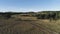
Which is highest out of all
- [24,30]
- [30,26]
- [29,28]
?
[24,30]

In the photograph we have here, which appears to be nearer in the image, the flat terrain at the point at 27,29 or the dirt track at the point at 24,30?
the dirt track at the point at 24,30

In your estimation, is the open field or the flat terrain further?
the open field

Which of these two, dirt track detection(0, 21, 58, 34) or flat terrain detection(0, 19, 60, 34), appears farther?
flat terrain detection(0, 19, 60, 34)

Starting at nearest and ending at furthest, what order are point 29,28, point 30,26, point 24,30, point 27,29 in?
point 24,30
point 27,29
point 29,28
point 30,26

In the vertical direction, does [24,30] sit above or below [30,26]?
above

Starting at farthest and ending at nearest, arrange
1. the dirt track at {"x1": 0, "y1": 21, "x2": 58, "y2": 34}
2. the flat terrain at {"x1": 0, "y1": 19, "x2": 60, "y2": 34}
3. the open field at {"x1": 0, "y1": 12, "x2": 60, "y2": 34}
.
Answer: the open field at {"x1": 0, "y1": 12, "x2": 60, "y2": 34} < the flat terrain at {"x1": 0, "y1": 19, "x2": 60, "y2": 34} < the dirt track at {"x1": 0, "y1": 21, "x2": 58, "y2": 34}

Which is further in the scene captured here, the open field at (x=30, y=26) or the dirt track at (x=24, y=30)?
the open field at (x=30, y=26)

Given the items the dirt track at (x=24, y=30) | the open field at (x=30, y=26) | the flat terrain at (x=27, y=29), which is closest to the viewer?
the dirt track at (x=24, y=30)

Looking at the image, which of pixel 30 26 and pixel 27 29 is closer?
pixel 27 29

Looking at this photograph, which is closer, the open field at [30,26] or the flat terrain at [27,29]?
the flat terrain at [27,29]

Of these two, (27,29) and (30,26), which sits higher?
(27,29)

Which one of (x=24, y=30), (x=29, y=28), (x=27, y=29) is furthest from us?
(x=29, y=28)

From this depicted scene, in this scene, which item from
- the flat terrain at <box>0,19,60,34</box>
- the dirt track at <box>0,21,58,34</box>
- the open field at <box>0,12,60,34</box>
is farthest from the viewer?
the open field at <box>0,12,60,34</box>

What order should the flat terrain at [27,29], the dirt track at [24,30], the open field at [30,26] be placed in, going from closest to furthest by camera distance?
the dirt track at [24,30] → the flat terrain at [27,29] → the open field at [30,26]
